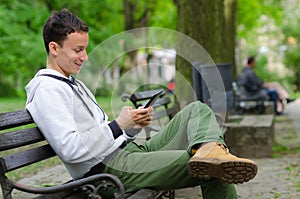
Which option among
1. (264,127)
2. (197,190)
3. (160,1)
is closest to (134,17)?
(160,1)

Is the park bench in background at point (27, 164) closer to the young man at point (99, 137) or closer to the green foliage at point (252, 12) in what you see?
the young man at point (99, 137)

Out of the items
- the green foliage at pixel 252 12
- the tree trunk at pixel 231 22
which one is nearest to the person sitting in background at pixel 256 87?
the tree trunk at pixel 231 22

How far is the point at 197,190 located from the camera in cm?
663

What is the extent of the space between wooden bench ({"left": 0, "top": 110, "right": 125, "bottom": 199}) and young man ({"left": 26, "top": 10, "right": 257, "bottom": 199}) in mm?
A: 103

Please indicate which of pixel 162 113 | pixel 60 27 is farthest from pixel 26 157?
pixel 162 113

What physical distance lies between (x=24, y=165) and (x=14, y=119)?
28cm

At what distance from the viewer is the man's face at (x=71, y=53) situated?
405 cm

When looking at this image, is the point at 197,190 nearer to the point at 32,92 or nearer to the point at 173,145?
the point at 173,145

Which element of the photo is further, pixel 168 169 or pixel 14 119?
pixel 168 169

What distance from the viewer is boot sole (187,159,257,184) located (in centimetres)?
380

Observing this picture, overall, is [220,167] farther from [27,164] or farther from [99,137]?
[27,164]

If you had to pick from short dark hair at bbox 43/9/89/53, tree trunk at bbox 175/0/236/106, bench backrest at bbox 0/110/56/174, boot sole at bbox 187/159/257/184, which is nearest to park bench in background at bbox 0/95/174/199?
bench backrest at bbox 0/110/56/174

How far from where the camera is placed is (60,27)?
13.2 feet

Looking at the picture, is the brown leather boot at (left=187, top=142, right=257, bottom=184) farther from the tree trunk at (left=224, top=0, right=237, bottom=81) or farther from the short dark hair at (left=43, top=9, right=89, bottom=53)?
the tree trunk at (left=224, top=0, right=237, bottom=81)
